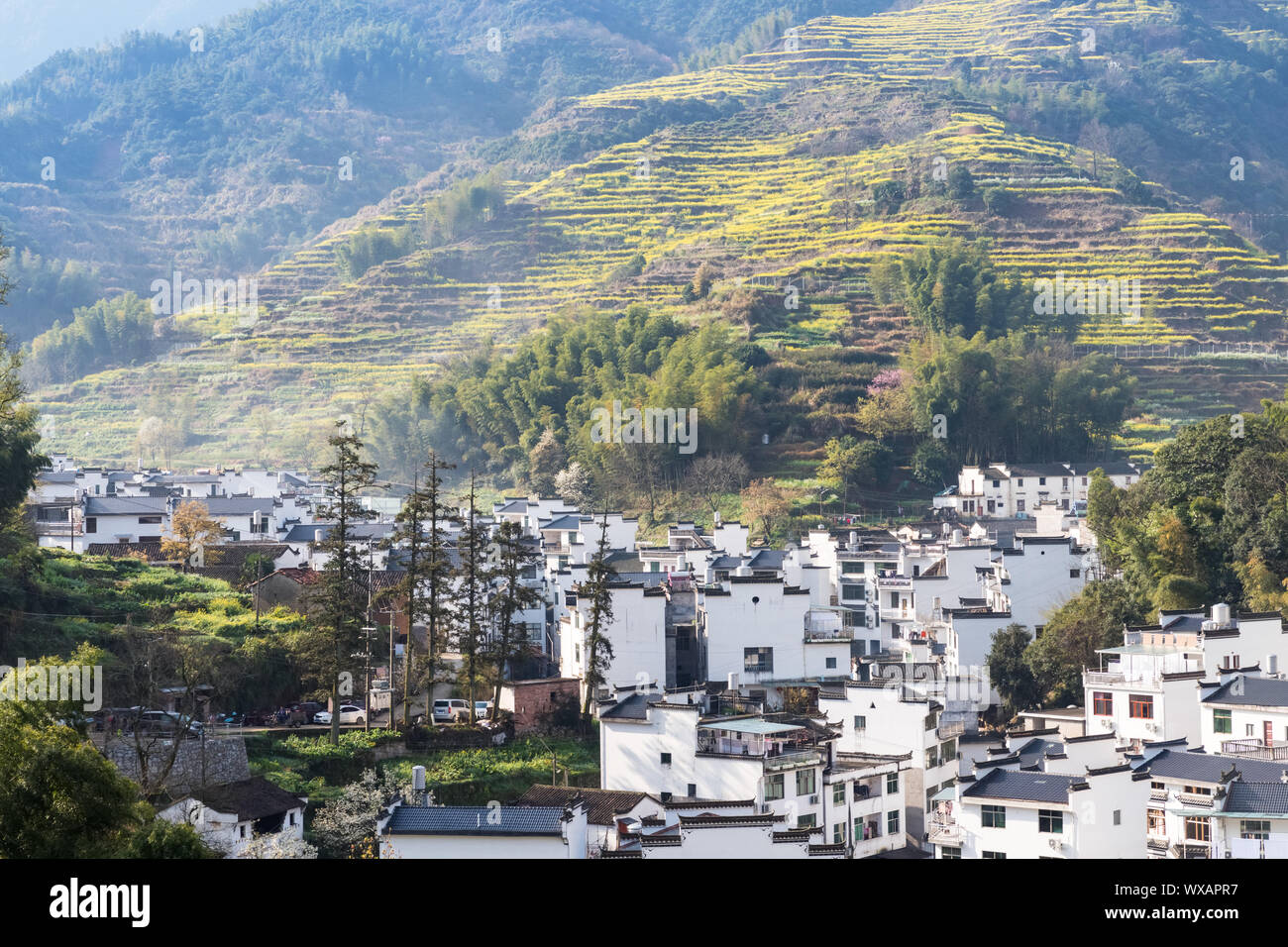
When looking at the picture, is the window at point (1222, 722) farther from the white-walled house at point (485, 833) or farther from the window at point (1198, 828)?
the white-walled house at point (485, 833)

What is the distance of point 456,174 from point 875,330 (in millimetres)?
90759

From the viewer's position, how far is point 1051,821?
2036 centimetres

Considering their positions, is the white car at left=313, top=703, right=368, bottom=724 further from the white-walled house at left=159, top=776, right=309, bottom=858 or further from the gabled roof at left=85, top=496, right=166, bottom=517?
the gabled roof at left=85, top=496, right=166, bottom=517

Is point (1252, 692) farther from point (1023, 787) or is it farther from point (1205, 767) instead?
point (1023, 787)

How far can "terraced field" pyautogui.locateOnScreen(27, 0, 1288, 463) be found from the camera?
275 feet

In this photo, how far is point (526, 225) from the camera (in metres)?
119

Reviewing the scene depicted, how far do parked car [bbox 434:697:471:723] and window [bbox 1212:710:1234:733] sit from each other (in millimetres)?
13732

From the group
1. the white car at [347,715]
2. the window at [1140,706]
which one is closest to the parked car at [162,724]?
the white car at [347,715]

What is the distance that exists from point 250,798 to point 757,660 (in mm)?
13760

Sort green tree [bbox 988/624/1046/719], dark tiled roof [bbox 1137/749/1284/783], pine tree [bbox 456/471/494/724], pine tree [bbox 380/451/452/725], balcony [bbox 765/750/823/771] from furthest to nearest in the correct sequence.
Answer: green tree [bbox 988/624/1046/719], pine tree [bbox 456/471/494/724], pine tree [bbox 380/451/452/725], balcony [bbox 765/750/823/771], dark tiled roof [bbox 1137/749/1284/783]

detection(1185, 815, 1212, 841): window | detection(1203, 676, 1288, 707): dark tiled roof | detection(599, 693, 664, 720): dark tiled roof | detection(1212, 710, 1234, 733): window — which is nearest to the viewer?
detection(1185, 815, 1212, 841): window


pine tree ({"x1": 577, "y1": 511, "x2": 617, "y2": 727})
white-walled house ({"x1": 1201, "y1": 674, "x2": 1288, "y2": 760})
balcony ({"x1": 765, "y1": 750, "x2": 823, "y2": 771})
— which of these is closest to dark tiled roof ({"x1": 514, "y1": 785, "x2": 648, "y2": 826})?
balcony ({"x1": 765, "y1": 750, "x2": 823, "y2": 771})
